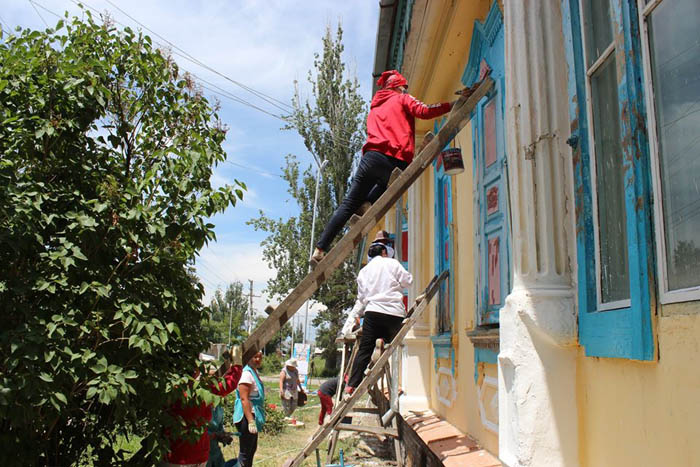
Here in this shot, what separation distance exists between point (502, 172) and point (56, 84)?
9.67 feet

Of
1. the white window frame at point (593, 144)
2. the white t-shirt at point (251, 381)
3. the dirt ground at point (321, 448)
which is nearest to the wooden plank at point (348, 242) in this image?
the white window frame at point (593, 144)

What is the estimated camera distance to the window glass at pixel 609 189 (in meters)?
2.26

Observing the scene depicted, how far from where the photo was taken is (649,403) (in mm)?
1972

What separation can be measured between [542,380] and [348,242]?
1.62 metres

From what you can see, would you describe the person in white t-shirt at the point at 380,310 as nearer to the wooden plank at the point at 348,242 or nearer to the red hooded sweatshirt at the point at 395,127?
the red hooded sweatshirt at the point at 395,127

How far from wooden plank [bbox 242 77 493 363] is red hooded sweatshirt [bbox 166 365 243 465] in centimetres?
20

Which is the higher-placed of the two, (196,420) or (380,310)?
(380,310)

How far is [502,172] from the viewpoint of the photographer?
13.6ft

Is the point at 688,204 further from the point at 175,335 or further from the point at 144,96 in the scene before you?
the point at 144,96

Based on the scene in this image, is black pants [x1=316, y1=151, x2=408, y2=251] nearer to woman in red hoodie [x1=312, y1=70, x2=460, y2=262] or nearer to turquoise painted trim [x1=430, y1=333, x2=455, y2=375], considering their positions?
woman in red hoodie [x1=312, y1=70, x2=460, y2=262]

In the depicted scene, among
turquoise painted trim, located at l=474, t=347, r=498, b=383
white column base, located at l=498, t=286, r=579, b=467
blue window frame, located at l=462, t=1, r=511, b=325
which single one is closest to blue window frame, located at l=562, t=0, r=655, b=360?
white column base, located at l=498, t=286, r=579, b=467

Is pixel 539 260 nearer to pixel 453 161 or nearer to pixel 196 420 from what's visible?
pixel 453 161

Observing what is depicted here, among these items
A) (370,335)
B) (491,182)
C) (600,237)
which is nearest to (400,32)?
(491,182)

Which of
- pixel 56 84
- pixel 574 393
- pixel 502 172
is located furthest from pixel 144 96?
pixel 574 393
